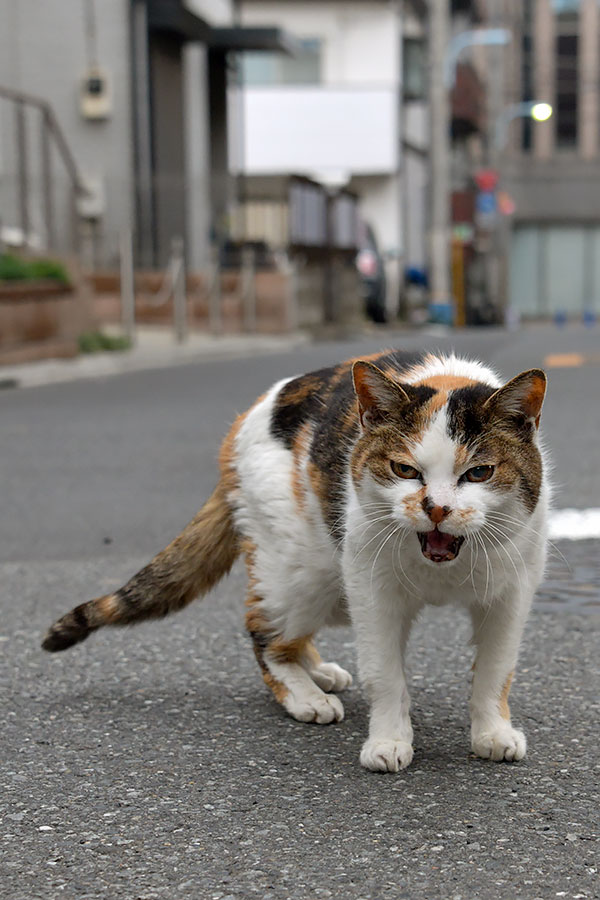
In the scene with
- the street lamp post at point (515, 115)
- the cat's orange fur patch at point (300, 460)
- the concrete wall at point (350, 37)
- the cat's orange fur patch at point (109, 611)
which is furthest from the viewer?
the concrete wall at point (350, 37)

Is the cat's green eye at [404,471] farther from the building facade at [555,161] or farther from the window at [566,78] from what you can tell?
the window at [566,78]

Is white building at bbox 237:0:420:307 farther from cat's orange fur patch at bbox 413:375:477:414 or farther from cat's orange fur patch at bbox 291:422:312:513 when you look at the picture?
cat's orange fur patch at bbox 413:375:477:414

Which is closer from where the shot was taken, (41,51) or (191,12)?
(41,51)

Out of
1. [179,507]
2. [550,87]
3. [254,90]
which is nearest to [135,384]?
[179,507]

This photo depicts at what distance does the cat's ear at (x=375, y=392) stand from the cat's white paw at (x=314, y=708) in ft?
2.78

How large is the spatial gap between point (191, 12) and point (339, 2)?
45.0 ft

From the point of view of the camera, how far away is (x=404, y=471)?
3.00 metres

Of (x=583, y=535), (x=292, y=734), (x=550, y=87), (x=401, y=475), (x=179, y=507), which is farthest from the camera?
(x=550, y=87)

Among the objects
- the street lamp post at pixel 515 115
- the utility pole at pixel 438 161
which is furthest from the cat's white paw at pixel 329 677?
the street lamp post at pixel 515 115

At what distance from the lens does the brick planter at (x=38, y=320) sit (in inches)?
551

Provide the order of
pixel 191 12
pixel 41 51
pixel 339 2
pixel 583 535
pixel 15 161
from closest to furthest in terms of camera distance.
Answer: pixel 583 535, pixel 15 161, pixel 41 51, pixel 191 12, pixel 339 2

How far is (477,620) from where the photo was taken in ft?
10.9

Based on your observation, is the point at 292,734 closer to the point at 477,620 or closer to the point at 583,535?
the point at 477,620

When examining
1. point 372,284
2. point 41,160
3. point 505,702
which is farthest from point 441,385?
point 372,284
